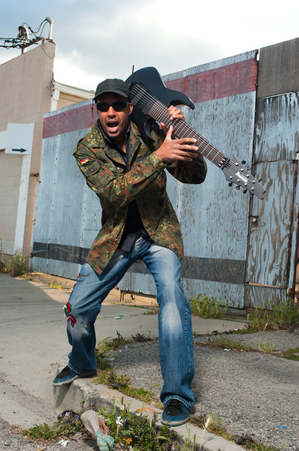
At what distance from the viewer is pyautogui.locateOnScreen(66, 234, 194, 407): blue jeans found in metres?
2.32

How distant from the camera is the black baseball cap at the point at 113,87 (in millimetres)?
2639

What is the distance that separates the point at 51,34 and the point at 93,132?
340 inches

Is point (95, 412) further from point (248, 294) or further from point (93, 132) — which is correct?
point (248, 294)

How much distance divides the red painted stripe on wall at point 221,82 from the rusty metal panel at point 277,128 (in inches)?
15.9

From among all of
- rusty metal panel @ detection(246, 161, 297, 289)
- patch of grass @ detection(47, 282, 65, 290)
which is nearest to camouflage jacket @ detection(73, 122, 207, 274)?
rusty metal panel @ detection(246, 161, 297, 289)

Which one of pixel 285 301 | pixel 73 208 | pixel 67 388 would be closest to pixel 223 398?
pixel 67 388

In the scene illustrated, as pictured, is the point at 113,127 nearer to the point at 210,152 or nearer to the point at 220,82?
the point at 210,152

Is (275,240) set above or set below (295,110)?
below

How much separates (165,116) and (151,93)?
10.3 inches

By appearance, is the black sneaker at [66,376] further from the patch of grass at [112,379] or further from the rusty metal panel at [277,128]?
the rusty metal panel at [277,128]

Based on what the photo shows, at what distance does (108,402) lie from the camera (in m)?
2.53

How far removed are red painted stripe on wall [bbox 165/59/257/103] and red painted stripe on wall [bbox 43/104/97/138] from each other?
2.26 m

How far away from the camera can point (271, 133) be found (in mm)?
5582

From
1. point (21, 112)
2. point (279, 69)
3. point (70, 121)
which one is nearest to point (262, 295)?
point (279, 69)
